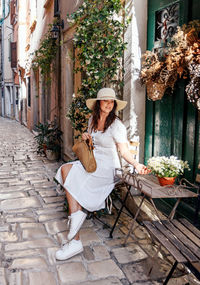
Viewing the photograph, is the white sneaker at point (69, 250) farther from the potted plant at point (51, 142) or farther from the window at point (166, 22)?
the potted plant at point (51, 142)

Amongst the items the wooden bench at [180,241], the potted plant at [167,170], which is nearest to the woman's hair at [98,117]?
the potted plant at [167,170]

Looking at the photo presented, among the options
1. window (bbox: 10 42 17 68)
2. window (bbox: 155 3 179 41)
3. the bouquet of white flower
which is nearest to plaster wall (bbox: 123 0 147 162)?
window (bbox: 155 3 179 41)

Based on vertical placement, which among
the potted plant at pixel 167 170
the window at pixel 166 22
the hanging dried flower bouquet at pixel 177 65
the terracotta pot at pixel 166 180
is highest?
the window at pixel 166 22

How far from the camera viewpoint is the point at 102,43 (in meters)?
4.64

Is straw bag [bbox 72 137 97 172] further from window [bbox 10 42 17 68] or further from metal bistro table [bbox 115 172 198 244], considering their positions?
window [bbox 10 42 17 68]

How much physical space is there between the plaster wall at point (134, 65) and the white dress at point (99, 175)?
80 centimetres

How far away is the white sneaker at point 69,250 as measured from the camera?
3.31 metres

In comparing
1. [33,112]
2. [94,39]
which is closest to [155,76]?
[94,39]

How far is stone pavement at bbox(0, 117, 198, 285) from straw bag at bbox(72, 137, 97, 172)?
846 millimetres

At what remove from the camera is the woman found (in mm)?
3547

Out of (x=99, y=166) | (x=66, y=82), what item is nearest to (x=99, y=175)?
(x=99, y=166)

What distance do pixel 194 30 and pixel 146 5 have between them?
1579 millimetres

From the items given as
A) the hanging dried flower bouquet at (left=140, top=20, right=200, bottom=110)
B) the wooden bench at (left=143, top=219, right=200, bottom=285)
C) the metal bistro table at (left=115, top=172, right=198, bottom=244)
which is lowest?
the wooden bench at (left=143, top=219, right=200, bottom=285)

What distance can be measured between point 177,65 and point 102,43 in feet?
5.38
